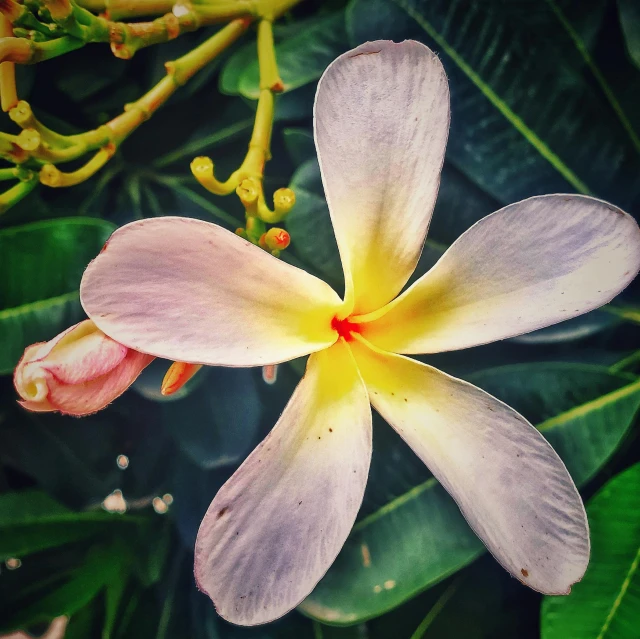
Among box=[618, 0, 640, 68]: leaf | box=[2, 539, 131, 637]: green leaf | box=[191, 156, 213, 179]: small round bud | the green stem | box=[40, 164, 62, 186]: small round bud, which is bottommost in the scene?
box=[2, 539, 131, 637]: green leaf

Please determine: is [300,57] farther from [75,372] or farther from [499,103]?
[75,372]

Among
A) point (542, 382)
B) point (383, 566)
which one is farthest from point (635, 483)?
point (383, 566)

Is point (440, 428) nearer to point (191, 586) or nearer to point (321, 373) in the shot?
point (321, 373)

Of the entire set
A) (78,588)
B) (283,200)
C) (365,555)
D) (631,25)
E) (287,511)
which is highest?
(631,25)

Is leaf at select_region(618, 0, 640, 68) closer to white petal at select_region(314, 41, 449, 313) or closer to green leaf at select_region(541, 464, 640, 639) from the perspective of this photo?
white petal at select_region(314, 41, 449, 313)

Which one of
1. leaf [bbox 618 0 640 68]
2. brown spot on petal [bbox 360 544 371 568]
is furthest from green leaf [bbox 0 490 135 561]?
leaf [bbox 618 0 640 68]

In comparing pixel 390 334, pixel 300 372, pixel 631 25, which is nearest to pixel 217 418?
pixel 300 372
